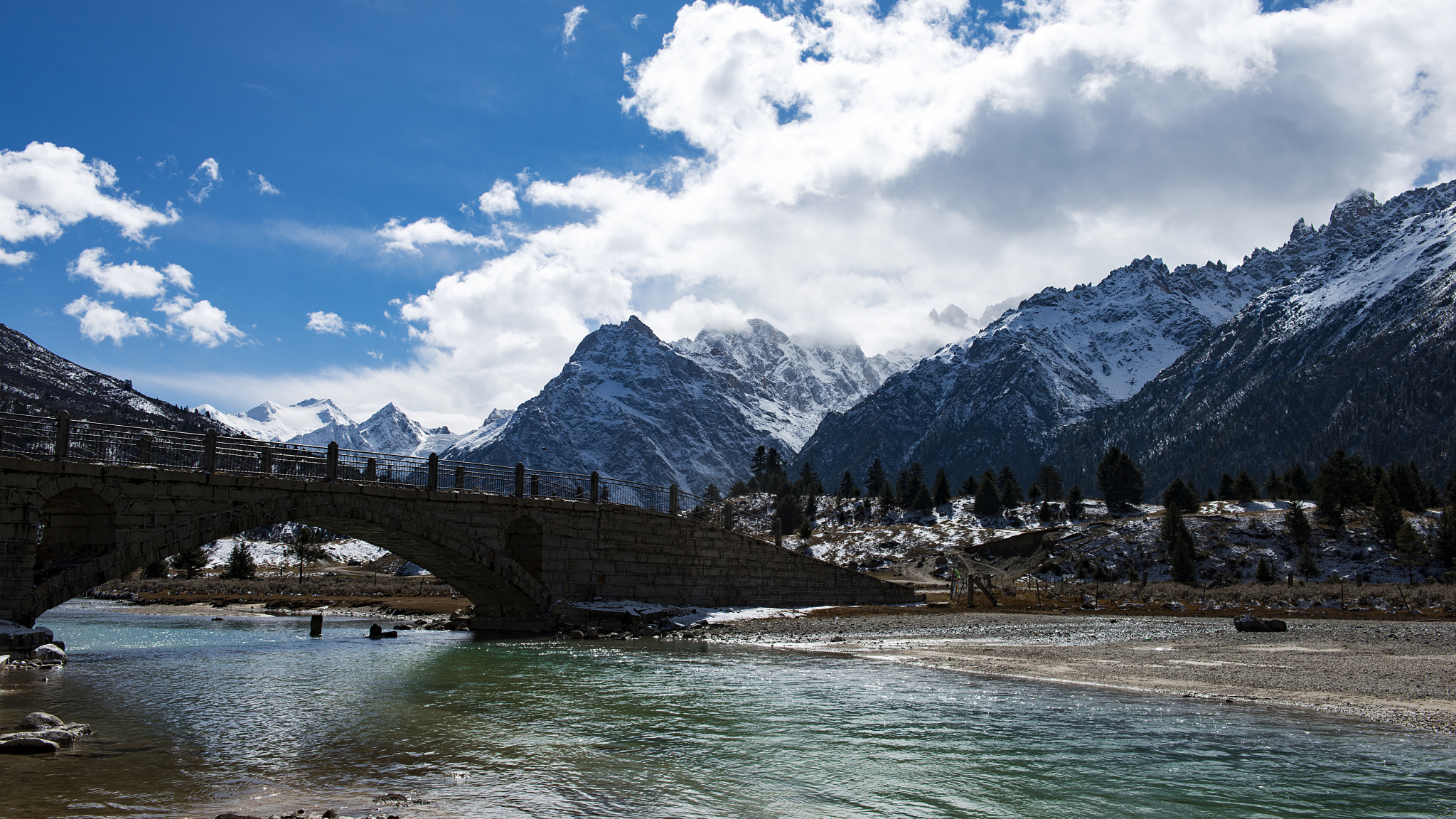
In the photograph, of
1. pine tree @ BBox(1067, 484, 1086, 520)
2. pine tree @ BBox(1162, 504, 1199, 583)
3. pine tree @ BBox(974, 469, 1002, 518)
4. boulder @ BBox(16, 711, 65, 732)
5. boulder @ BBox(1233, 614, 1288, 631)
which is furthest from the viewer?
pine tree @ BBox(974, 469, 1002, 518)

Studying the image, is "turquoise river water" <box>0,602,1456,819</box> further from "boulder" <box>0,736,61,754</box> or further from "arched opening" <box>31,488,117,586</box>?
"arched opening" <box>31,488,117,586</box>

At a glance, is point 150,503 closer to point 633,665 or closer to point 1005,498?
point 633,665

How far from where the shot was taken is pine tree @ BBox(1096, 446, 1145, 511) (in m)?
124

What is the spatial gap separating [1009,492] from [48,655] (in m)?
130

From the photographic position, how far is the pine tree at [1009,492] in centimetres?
13550

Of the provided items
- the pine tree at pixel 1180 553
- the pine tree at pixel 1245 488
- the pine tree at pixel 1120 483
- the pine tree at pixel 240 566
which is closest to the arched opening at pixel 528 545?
the pine tree at pixel 1180 553

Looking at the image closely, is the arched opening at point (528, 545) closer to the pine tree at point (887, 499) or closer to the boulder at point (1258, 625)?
the boulder at point (1258, 625)

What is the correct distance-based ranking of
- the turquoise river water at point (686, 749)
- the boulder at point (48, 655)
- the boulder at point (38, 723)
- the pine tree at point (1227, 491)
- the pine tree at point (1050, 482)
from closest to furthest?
the turquoise river water at point (686, 749), the boulder at point (38, 723), the boulder at point (48, 655), the pine tree at point (1227, 491), the pine tree at point (1050, 482)

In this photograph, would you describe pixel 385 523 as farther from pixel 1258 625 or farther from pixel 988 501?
pixel 988 501

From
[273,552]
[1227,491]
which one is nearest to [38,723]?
[1227,491]

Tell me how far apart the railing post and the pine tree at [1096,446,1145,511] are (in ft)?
401

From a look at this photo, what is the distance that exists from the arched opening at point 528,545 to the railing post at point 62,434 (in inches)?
711


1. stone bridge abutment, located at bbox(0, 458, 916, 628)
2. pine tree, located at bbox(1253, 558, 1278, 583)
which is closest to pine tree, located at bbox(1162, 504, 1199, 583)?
pine tree, located at bbox(1253, 558, 1278, 583)

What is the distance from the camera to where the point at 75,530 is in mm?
28453
